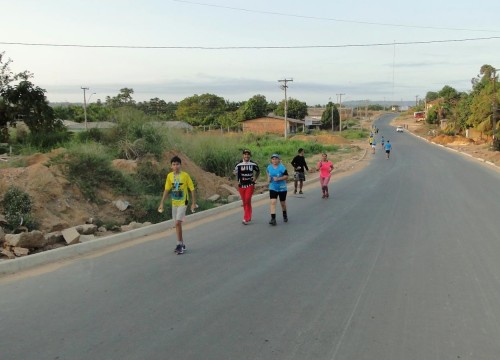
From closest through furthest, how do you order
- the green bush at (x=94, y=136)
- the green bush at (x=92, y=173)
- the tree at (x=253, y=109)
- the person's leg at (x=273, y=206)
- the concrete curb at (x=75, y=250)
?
the concrete curb at (x=75, y=250) → the person's leg at (x=273, y=206) → the green bush at (x=92, y=173) → the green bush at (x=94, y=136) → the tree at (x=253, y=109)

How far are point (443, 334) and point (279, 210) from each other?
8753 mm

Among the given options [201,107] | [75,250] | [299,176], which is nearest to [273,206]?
[75,250]

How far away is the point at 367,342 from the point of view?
4469 millimetres

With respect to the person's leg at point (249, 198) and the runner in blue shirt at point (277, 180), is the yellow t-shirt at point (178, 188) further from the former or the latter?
→ the runner in blue shirt at point (277, 180)

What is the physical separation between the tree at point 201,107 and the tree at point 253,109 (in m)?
5.92

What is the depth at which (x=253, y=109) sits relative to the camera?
10075 centimetres

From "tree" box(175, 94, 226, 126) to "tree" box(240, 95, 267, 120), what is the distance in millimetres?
5920

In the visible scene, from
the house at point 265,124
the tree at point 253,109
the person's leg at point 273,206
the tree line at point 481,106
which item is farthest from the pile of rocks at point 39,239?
the tree at point 253,109

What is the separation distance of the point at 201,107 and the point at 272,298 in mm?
100675

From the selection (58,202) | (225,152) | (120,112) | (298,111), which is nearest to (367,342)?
(58,202)

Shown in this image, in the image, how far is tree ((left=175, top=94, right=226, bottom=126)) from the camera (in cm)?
10198

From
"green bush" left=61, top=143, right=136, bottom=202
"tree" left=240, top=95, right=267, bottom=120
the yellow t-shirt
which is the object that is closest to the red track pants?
the yellow t-shirt

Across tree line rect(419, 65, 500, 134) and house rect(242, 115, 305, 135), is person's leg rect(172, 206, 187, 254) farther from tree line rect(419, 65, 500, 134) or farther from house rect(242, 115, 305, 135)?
house rect(242, 115, 305, 135)

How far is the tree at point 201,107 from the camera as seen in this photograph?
335 ft
